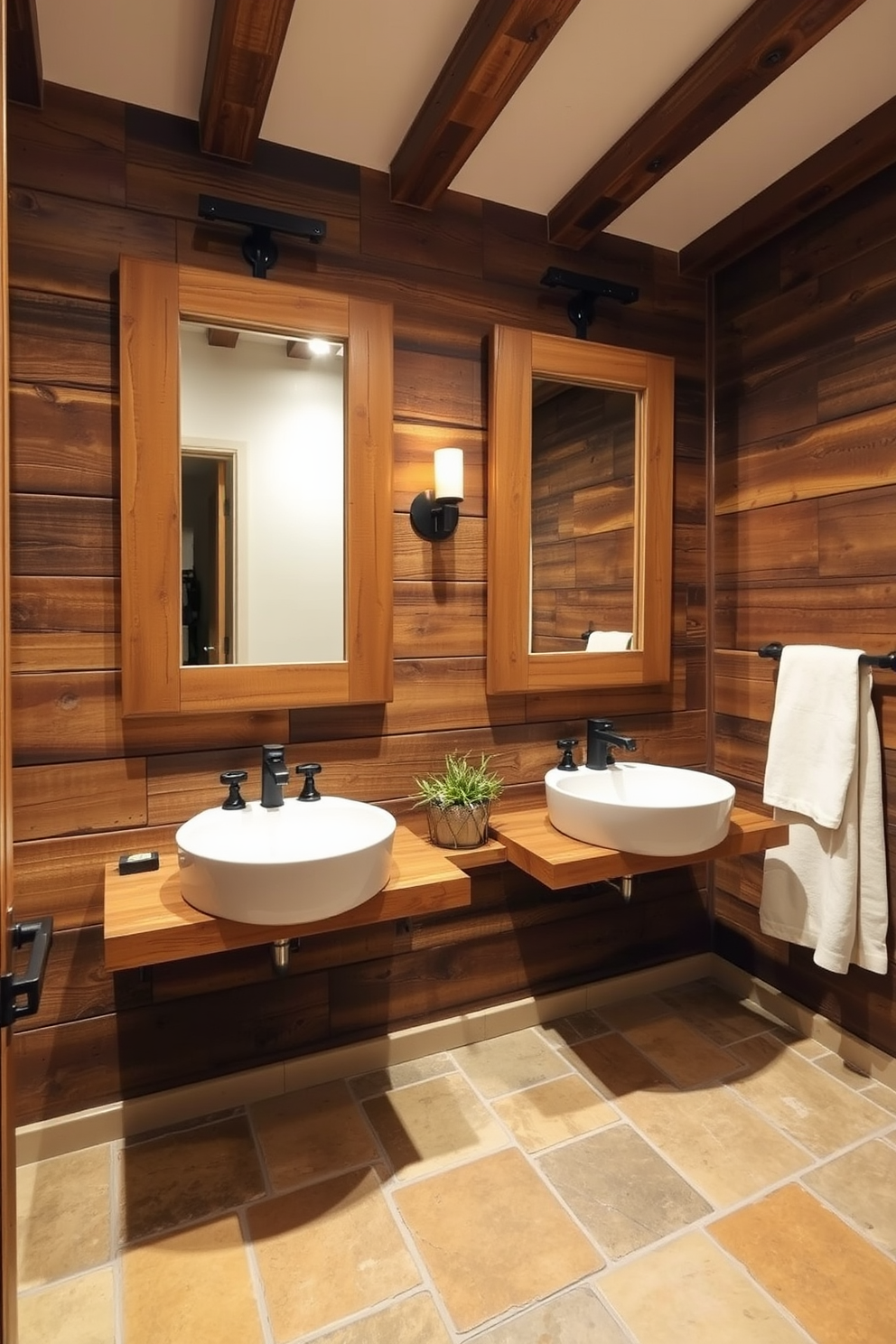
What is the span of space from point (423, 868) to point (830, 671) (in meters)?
1.22

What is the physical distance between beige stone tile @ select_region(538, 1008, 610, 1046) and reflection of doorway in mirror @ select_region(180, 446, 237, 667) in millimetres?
1434

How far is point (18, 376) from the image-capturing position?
1582 mm

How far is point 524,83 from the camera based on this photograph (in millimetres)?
1641

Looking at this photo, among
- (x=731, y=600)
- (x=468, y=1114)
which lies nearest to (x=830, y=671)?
(x=731, y=600)

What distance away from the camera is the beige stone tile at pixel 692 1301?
1.27 meters

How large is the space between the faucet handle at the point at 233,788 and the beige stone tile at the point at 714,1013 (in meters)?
1.53

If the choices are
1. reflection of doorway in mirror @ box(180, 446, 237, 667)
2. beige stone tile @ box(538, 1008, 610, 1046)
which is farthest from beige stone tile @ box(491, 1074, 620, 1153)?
reflection of doorway in mirror @ box(180, 446, 237, 667)

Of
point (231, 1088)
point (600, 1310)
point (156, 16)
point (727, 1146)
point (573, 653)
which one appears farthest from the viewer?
point (573, 653)

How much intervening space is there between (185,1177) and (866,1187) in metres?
1.49

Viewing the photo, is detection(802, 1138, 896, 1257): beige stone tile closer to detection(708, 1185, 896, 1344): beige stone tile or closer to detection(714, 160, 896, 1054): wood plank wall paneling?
detection(708, 1185, 896, 1344): beige stone tile

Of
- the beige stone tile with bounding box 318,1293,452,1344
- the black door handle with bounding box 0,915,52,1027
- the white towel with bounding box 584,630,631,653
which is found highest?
the white towel with bounding box 584,630,631,653

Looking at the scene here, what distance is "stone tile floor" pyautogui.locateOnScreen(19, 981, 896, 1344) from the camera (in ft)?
4.27

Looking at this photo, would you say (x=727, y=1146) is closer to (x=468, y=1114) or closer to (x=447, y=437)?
(x=468, y=1114)

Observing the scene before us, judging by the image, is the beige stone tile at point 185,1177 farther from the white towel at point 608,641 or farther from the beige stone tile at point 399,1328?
the white towel at point 608,641
